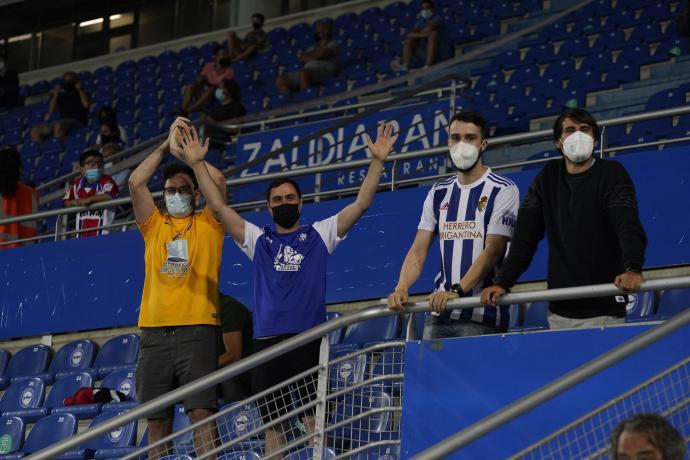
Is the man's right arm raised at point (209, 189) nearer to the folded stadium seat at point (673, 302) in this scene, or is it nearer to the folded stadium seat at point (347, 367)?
the folded stadium seat at point (347, 367)

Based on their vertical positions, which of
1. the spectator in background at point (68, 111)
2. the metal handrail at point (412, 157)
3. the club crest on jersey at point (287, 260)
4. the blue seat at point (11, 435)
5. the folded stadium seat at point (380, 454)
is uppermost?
the spectator in background at point (68, 111)

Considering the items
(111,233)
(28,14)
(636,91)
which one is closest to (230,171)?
(111,233)

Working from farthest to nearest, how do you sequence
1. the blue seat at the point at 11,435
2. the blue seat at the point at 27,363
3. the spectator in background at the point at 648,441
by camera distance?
the blue seat at the point at 27,363 < the blue seat at the point at 11,435 < the spectator in background at the point at 648,441

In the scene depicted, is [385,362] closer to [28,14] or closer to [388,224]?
[388,224]

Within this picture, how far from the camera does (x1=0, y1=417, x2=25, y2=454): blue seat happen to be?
795 cm

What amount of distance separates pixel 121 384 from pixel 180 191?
236 cm

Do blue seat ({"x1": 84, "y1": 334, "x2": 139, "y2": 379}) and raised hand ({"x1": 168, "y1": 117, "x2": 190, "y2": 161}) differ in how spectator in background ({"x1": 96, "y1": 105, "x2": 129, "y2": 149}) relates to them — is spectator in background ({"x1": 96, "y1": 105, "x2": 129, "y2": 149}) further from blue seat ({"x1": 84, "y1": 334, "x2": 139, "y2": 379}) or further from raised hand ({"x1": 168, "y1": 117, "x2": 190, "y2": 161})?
raised hand ({"x1": 168, "y1": 117, "x2": 190, "y2": 161})

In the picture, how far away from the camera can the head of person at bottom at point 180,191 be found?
6.26 meters

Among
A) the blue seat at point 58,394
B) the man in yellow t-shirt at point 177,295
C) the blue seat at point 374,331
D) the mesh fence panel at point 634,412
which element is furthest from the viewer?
the blue seat at point 58,394

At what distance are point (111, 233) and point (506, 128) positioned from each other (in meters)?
3.42

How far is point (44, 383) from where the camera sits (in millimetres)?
8883

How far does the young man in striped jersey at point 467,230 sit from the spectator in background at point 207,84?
931 cm

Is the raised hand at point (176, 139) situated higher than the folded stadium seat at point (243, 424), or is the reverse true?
the raised hand at point (176, 139)

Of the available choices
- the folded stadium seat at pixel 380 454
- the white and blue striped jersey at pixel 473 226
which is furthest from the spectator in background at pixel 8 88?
the white and blue striped jersey at pixel 473 226
